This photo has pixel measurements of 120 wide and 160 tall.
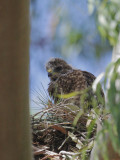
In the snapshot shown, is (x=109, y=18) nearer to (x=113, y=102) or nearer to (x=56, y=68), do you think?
(x=113, y=102)

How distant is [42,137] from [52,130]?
9 centimetres

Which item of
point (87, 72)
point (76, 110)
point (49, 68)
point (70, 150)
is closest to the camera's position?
point (70, 150)

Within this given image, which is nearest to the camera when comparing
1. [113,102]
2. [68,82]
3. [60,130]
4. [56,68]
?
[113,102]

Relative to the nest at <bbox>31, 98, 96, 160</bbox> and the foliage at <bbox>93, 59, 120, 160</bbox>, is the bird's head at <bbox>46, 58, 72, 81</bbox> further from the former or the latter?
the foliage at <bbox>93, 59, 120, 160</bbox>

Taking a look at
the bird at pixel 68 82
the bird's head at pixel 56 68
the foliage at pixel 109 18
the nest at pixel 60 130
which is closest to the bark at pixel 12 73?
the foliage at pixel 109 18

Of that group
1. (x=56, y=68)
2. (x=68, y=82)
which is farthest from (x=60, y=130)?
(x=56, y=68)

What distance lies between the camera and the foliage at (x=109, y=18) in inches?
52.4

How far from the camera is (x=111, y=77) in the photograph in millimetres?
1409

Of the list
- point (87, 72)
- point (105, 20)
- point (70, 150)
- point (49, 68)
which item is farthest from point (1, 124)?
point (49, 68)

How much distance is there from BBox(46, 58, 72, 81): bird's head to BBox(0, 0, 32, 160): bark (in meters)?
2.91

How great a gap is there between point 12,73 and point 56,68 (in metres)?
3.29

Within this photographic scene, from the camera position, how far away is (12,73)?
139 cm

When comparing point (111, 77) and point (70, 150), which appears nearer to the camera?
point (111, 77)

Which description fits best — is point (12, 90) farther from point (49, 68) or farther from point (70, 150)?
point (49, 68)
